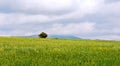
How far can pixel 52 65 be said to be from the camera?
55.7 ft

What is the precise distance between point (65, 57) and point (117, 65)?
406cm

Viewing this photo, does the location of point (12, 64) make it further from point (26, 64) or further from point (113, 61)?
point (113, 61)

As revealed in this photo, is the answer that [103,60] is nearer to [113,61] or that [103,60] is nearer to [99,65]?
[113,61]

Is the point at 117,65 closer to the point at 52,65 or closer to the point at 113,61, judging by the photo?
the point at 113,61

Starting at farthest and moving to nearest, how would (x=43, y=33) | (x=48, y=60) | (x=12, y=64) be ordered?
(x=43, y=33), (x=48, y=60), (x=12, y=64)

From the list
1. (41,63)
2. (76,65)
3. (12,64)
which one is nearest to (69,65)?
(76,65)

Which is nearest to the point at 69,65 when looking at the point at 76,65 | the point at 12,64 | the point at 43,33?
the point at 76,65

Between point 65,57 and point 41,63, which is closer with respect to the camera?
point 41,63

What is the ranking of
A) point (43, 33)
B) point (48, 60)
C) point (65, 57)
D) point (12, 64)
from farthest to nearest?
point (43, 33), point (65, 57), point (48, 60), point (12, 64)

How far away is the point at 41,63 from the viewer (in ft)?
57.5

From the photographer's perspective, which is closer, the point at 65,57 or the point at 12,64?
the point at 12,64

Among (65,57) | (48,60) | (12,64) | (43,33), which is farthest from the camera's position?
(43,33)

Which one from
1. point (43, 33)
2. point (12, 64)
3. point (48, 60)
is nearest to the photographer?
point (12, 64)

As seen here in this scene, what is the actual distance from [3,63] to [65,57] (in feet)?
15.4
